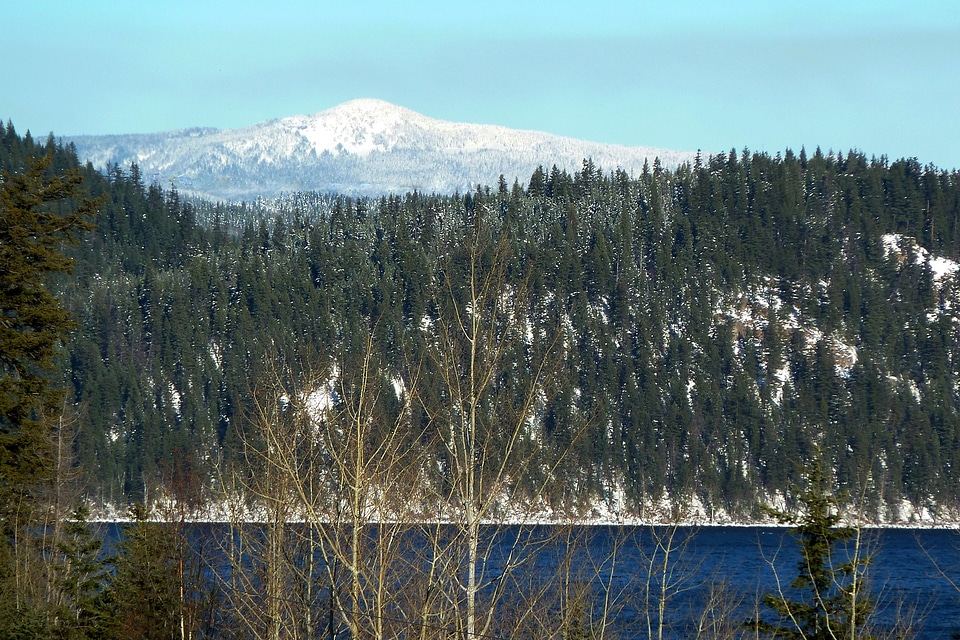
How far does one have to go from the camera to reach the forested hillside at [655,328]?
441 ft

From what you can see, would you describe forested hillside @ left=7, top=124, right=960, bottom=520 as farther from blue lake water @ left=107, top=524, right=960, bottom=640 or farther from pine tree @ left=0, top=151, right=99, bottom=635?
pine tree @ left=0, top=151, right=99, bottom=635

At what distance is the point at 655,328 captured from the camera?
16025 centimetres

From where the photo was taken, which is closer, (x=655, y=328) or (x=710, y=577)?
(x=710, y=577)

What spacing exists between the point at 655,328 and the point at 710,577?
9806 centimetres

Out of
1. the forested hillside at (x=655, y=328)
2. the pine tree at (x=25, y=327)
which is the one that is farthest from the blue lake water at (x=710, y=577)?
the forested hillside at (x=655, y=328)

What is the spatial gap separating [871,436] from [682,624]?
3885 inches

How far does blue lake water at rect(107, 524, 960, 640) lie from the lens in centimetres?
2881

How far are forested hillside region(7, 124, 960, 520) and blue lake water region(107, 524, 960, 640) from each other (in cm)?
2251

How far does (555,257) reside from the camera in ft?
561

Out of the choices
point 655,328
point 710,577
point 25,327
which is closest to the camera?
point 25,327

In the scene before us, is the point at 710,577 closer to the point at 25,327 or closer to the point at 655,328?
the point at 25,327

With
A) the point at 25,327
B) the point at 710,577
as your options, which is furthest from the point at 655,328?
the point at 25,327

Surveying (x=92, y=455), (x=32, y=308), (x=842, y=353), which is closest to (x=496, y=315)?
(x=32, y=308)

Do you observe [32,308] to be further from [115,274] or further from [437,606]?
[115,274]
